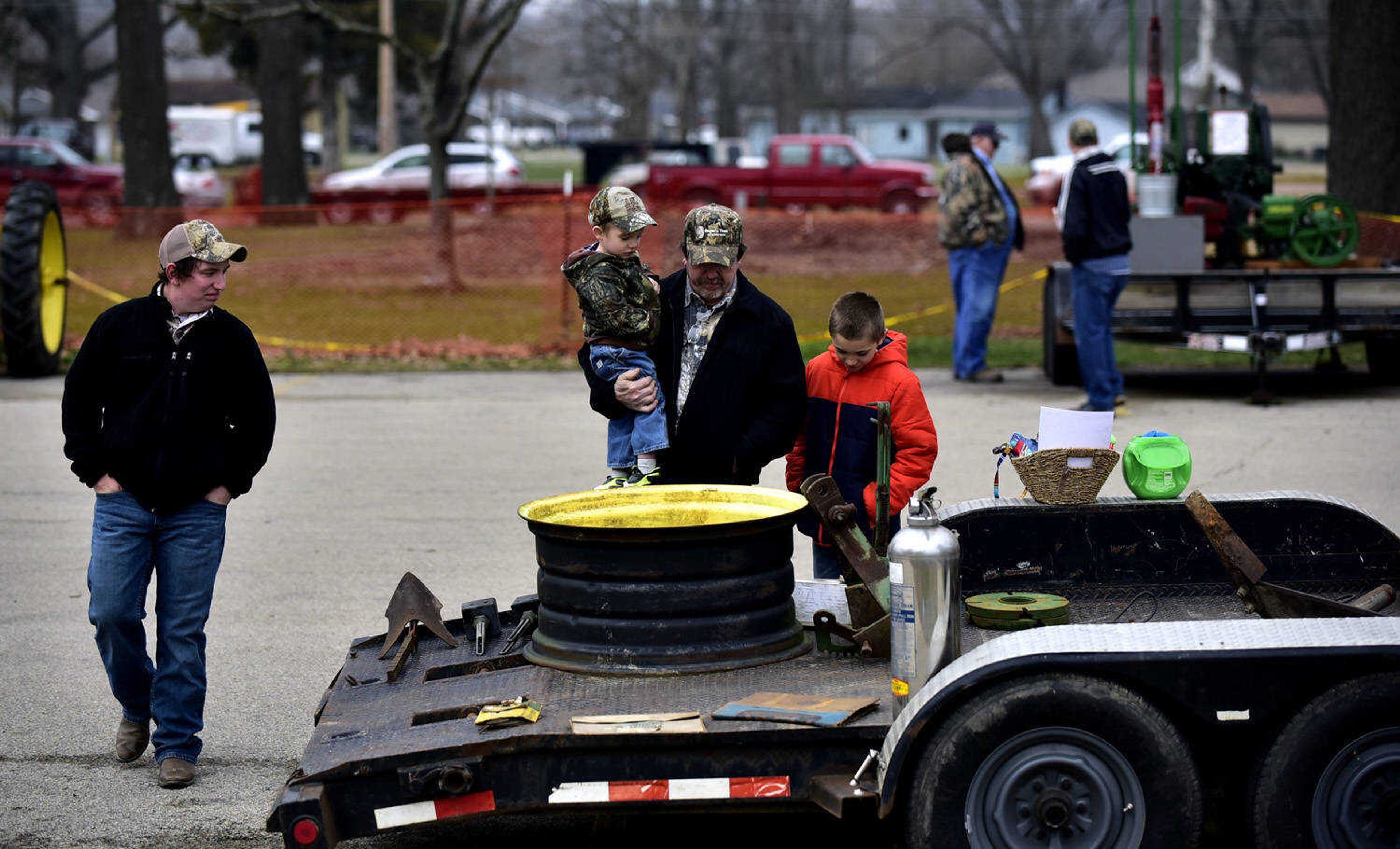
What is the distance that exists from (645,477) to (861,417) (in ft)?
2.45

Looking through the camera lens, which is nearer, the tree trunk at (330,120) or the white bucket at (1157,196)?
the white bucket at (1157,196)

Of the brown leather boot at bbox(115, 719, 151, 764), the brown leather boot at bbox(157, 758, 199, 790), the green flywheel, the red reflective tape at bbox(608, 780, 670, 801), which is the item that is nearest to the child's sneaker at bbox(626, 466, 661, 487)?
the green flywheel

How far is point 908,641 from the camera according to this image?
420 centimetres

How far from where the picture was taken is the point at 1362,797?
12.9 ft

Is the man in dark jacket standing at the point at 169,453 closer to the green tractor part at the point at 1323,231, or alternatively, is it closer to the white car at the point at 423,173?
the green tractor part at the point at 1323,231

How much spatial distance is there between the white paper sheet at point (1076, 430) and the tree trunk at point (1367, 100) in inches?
518

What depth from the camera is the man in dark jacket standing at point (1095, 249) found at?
11.2m

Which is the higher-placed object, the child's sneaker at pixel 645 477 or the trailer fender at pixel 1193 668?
the child's sneaker at pixel 645 477

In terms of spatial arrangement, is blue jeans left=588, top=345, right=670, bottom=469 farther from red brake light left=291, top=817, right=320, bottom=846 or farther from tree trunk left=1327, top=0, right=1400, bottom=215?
tree trunk left=1327, top=0, right=1400, bottom=215

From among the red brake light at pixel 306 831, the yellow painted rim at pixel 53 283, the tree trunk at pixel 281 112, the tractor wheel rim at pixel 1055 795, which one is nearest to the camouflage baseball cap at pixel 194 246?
the red brake light at pixel 306 831

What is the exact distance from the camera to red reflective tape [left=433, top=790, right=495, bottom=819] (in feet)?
13.0

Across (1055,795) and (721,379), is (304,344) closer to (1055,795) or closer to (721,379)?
(721,379)

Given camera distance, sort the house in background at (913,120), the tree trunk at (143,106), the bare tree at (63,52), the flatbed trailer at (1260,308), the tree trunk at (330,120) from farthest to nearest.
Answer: the house in background at (913,120), the bare tree at (63,52), the tree trunk at (330,120), the tree trunk at (143,106), the flatbed trailer at (1260,308)

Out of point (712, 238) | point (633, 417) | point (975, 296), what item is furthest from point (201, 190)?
point (712, 238)
